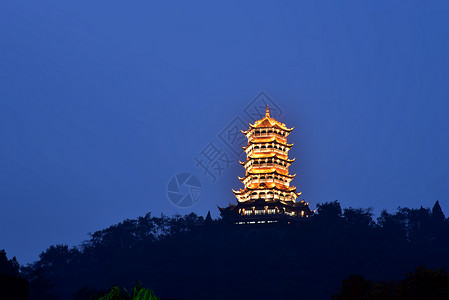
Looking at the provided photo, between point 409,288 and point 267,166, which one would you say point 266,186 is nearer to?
point 267,166

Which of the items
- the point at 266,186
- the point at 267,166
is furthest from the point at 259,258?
the point at 267,166

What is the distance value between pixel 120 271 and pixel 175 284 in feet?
31.9

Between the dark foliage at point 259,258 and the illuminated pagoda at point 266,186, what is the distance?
214 centimetres

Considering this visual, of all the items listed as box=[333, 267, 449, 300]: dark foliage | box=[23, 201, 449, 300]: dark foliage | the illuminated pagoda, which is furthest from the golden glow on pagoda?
box=[333, 267, 449, 300]: dark foliage

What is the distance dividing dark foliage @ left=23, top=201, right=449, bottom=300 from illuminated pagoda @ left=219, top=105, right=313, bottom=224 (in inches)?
84.1

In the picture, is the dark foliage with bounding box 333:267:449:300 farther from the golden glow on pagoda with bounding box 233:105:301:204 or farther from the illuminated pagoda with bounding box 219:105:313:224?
the golden glow on pagoda with bounding box 233:105:301:204

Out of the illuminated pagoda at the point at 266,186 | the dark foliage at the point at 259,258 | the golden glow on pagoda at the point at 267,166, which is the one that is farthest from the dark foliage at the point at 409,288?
the golden glow on pagoda at the point at 267,166

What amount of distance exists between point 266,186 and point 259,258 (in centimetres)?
1475

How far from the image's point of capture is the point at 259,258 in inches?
3191

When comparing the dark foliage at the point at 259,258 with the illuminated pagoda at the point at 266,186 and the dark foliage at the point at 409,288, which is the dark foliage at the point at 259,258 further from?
the dark foliage at the point at 409,288

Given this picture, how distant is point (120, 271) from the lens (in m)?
84.1

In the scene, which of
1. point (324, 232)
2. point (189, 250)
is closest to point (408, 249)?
point (324, 232)

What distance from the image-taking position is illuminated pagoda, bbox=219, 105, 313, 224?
89.6 meters

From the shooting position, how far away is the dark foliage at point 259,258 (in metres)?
75.1
